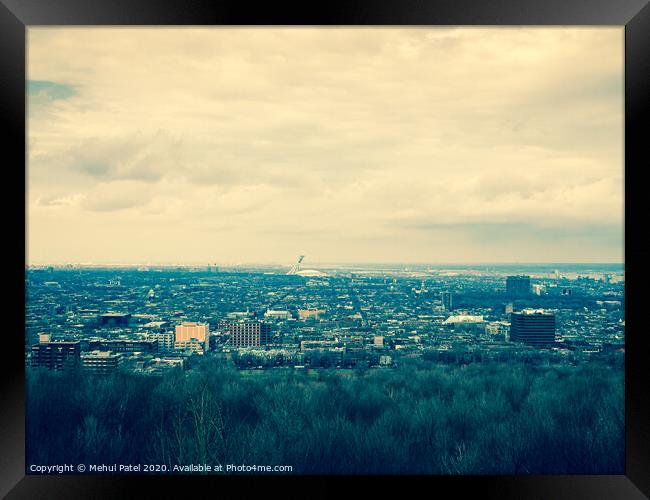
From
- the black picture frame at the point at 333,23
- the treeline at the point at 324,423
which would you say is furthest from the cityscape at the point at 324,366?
the black picture frame at the point at 333,23

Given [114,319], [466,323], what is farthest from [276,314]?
[466,323]

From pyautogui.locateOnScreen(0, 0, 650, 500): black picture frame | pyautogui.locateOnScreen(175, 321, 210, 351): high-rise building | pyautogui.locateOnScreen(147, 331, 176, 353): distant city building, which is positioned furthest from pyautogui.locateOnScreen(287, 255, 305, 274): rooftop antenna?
pyautogui.locateOnScreen(0, 0, 650, 500): black picture frame

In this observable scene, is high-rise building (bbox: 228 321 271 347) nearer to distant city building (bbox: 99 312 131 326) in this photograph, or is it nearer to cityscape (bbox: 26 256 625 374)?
cityscape (bbox: 26 256 625 374)

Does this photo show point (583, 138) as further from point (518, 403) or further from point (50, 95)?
point (50, 95)

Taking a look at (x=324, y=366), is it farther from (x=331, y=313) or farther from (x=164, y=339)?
(x=164, y=339)
